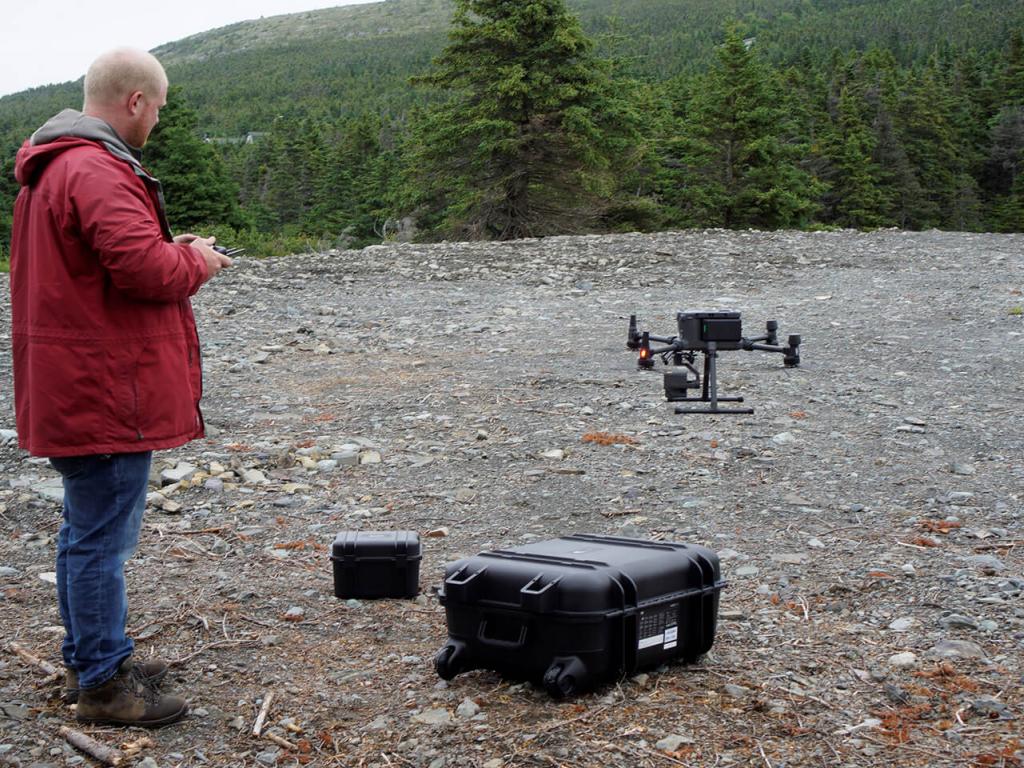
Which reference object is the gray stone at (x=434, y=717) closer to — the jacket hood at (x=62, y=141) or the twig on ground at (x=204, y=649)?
the twig on ground at (x=204, y=649)

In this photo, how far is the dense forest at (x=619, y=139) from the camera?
23.0 metres

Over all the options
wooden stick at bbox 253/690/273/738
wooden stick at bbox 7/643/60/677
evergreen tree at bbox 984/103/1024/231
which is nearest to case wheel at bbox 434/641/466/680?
wooden stick at bbox 253/690/273/738

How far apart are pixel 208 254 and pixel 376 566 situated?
1.59 m

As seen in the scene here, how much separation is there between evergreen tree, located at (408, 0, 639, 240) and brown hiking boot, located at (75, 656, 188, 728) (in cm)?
2000

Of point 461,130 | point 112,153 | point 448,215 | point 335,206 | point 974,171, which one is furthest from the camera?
point 335,206

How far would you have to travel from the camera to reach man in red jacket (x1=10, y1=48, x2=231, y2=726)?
2852mm

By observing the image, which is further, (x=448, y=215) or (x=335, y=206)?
(x=335, y=206)

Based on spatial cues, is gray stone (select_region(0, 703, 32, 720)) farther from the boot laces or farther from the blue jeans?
the boot laces

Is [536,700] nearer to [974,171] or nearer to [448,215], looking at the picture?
[448,215]

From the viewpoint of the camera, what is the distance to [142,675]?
3.21 m

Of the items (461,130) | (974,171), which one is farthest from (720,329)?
(974,171)

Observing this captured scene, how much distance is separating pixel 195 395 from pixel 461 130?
2039 cm

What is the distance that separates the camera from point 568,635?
320 centimetres

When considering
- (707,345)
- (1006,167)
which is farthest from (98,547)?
(1006,167)
